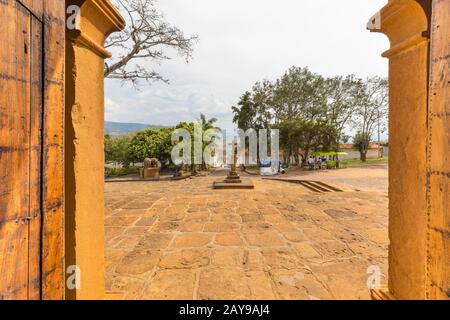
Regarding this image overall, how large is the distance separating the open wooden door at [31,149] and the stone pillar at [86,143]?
124 millimetres

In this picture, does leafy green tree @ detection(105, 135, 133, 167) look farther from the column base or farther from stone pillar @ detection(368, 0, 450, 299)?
stone pillar @ detection(368, 0, 450, 299)

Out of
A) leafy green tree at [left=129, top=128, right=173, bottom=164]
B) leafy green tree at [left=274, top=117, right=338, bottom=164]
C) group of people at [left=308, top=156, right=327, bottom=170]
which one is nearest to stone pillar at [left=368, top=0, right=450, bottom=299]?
leafy green tree at [left=129, top=128, right=173, bottom=164]

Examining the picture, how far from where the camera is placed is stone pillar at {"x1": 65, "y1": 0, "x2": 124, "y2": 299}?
5.04 ft

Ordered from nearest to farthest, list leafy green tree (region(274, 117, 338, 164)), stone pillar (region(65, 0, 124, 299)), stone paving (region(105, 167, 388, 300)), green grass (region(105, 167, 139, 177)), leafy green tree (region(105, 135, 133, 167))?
stone pillar (region(65, 0, 124, 299))
stone paving (region(105, 167, 388, 300))
leafy green tree (region(274, 117, 338, 164))
green grass (region(105, 167, 139, 177))
leafy green tree (region(105, 135, 133, 167))

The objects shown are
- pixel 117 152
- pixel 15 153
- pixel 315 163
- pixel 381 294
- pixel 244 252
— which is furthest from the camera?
pixel 117 152

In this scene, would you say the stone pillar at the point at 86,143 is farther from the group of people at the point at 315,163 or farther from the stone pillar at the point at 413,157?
the group of people at the point at 315,163

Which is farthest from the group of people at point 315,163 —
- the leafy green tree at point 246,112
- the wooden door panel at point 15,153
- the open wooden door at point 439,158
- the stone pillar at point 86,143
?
the wooden door panel at point 15,153

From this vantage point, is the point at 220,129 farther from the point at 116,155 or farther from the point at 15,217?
the point at 15,217

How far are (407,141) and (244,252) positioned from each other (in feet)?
7.17

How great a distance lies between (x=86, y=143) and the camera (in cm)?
166

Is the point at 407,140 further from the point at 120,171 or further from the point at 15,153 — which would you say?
the point at 120,171

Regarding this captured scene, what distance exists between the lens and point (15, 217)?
3.71 ft

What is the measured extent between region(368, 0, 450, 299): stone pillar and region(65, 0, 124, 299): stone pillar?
242 centimetres

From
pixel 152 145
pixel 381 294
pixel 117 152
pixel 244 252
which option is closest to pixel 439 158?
pixel 381 294
